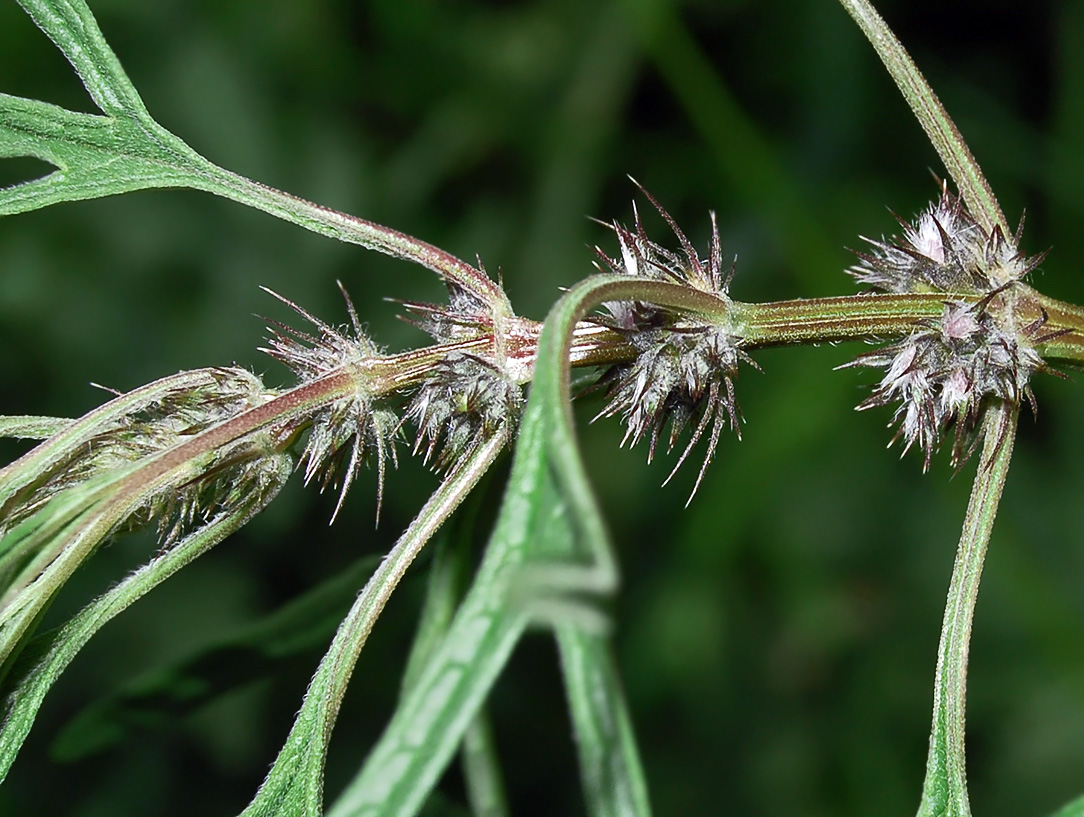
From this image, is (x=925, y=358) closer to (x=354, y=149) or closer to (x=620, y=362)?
(x=620, y=362)

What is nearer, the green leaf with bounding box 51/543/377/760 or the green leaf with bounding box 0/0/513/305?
the green leaf with bounding box 0/0/513/305

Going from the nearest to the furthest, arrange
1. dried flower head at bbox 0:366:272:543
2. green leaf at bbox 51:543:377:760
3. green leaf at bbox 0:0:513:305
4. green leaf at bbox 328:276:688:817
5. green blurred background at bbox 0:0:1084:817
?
green leaf at bbox 328:276:688:817
dried flower head at bbox 0:366:272:543
green leaf at bbox 0:0:513:305
green leaf at bbox 51:543:377:760
green blurred background at bbox 0:0:1084:817

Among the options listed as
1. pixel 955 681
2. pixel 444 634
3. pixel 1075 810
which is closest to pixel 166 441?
pixel 444 634

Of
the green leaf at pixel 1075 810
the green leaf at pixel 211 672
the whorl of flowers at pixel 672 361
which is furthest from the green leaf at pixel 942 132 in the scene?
the green leaf at pixel 211 672

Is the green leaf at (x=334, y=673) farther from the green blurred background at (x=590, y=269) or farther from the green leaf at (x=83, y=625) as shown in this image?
the green blurred background at (x=590, y=269)

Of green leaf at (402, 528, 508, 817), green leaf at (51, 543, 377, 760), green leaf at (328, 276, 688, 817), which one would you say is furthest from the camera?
green leaf at (51, 543, 377, 760)

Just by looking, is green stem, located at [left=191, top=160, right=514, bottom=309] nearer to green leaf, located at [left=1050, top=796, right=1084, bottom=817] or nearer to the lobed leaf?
the lobed leaf

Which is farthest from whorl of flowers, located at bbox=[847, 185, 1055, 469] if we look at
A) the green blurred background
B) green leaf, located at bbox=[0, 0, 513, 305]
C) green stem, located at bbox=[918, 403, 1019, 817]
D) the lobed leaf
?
the green blurred background
